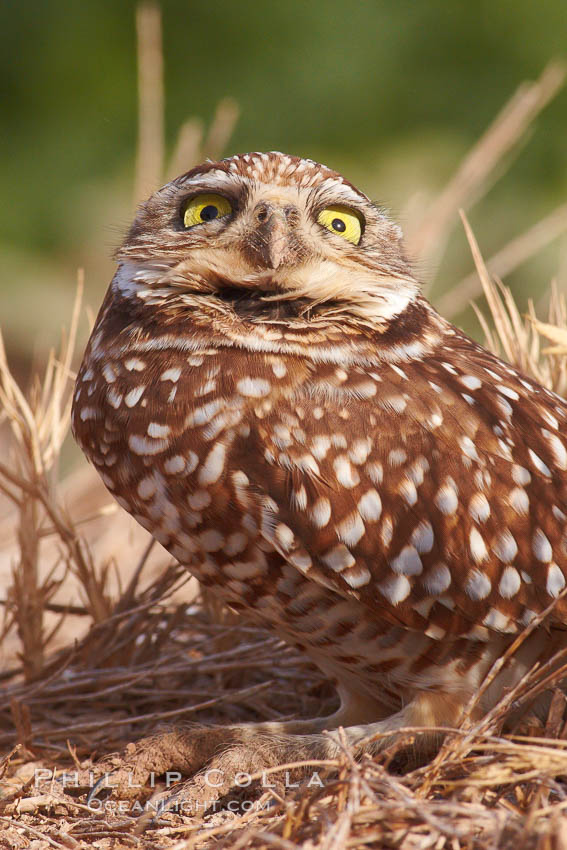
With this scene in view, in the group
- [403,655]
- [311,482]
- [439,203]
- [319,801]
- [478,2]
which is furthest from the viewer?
[478,2]

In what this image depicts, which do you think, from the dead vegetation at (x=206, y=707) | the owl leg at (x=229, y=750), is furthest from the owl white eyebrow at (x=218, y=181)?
the owl leg at (x=229, y=750)

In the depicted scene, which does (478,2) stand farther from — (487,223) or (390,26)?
(487,223)

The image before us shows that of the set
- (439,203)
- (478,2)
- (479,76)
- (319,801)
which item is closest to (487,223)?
(479,76)

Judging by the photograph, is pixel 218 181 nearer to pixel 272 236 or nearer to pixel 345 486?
pixel 272 236

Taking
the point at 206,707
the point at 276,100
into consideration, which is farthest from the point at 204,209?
the point at 276,100

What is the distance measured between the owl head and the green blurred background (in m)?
6.19

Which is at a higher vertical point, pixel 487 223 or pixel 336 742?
pixel 487 223

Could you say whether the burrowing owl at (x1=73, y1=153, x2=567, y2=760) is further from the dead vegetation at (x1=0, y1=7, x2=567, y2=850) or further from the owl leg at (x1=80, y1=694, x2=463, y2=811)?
the dead vegetation at (x1=0, y1=7, x2=567, y2=850)

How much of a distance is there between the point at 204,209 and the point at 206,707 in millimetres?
1481

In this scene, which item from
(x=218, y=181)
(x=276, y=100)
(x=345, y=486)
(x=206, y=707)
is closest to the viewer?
(x=345, y=486)

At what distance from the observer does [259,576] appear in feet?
7.41

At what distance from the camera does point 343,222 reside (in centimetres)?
243

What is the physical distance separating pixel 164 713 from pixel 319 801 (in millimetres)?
971

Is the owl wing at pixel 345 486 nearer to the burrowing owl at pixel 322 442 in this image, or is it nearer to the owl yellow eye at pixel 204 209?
the burrowing owl at pixel 322 442
